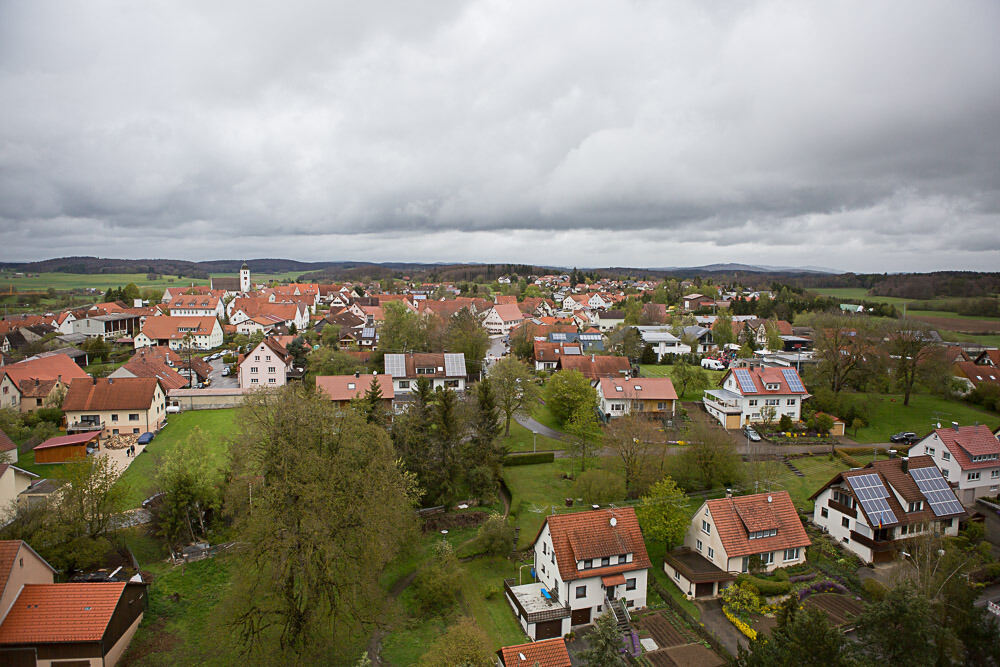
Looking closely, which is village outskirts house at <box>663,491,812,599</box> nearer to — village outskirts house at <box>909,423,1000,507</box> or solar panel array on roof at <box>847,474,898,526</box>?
solar panel array on roof at <box>847,474,898,526</box>

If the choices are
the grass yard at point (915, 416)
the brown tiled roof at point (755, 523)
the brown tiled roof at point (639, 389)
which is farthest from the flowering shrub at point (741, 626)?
the grass yard at point (915, 416)

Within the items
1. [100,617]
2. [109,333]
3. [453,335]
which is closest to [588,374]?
[453,335]

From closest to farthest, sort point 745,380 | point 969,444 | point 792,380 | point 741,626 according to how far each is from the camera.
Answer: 1. point 741,626
2. point 969,444
3. point 745,380
4. point 792,380

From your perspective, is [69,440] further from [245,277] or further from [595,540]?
[245,277]

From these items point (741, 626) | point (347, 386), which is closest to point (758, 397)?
point (741, 626)

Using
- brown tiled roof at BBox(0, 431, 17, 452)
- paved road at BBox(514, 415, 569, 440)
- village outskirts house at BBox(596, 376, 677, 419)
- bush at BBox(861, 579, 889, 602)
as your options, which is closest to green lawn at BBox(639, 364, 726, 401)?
village outskirts house at BBox(596, 376, 677, 419)
